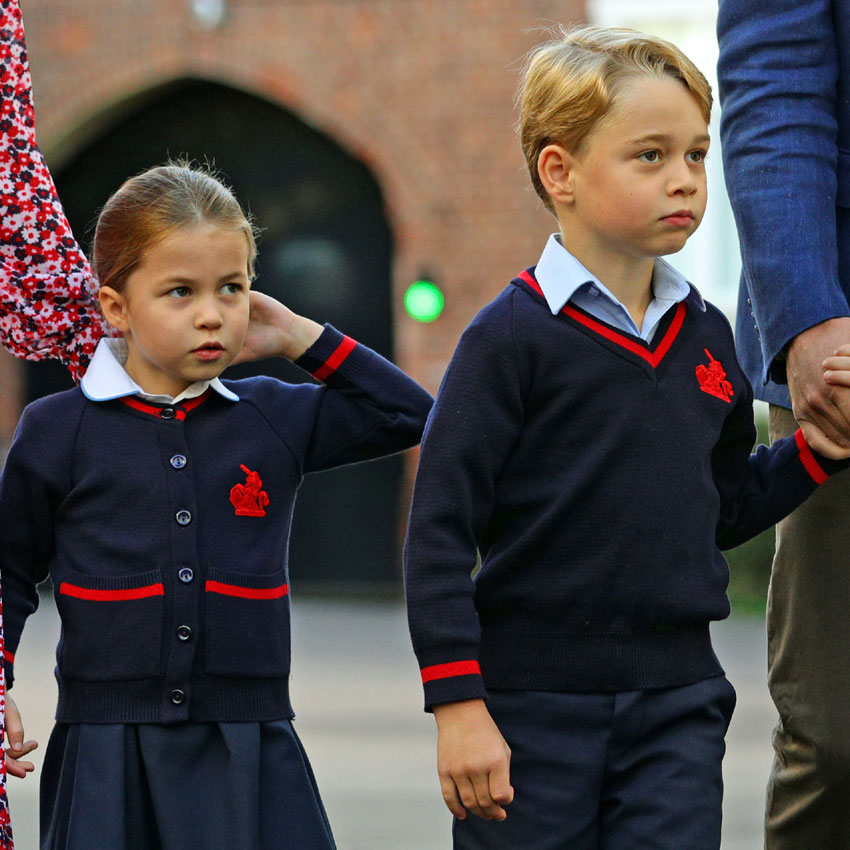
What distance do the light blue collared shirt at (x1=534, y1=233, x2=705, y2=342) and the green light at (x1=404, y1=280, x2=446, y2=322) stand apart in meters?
8.20

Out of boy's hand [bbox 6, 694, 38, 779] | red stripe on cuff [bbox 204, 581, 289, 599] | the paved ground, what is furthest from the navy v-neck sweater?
the paved ground

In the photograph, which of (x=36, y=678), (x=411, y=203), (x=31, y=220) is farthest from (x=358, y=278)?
(x=31, y=220)

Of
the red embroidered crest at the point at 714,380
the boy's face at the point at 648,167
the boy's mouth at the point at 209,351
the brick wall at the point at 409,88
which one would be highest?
the brick wall at the point at 409,88

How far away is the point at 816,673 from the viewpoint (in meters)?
2.85

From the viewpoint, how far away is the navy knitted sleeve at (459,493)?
7.95 feet

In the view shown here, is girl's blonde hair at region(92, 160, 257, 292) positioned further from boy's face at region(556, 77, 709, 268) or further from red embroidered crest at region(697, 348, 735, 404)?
red embroidered crest at region(697, 348, 735, 404)

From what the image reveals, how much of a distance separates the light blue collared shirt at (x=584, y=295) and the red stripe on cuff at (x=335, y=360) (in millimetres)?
487

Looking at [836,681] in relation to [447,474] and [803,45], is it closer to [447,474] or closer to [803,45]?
[447,474]

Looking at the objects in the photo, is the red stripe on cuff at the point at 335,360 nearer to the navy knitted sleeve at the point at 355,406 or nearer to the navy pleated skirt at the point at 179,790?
the navy knitted sleeve at the point at 355,406

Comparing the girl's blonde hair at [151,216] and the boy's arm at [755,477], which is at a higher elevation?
the girl's blonde hair at [151,216]

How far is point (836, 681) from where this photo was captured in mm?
2838

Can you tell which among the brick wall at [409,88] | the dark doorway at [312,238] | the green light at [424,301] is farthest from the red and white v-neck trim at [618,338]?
the dark doorway at [312,238]

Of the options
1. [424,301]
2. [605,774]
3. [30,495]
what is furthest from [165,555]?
[424,301]

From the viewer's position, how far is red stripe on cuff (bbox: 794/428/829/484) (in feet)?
9.10
